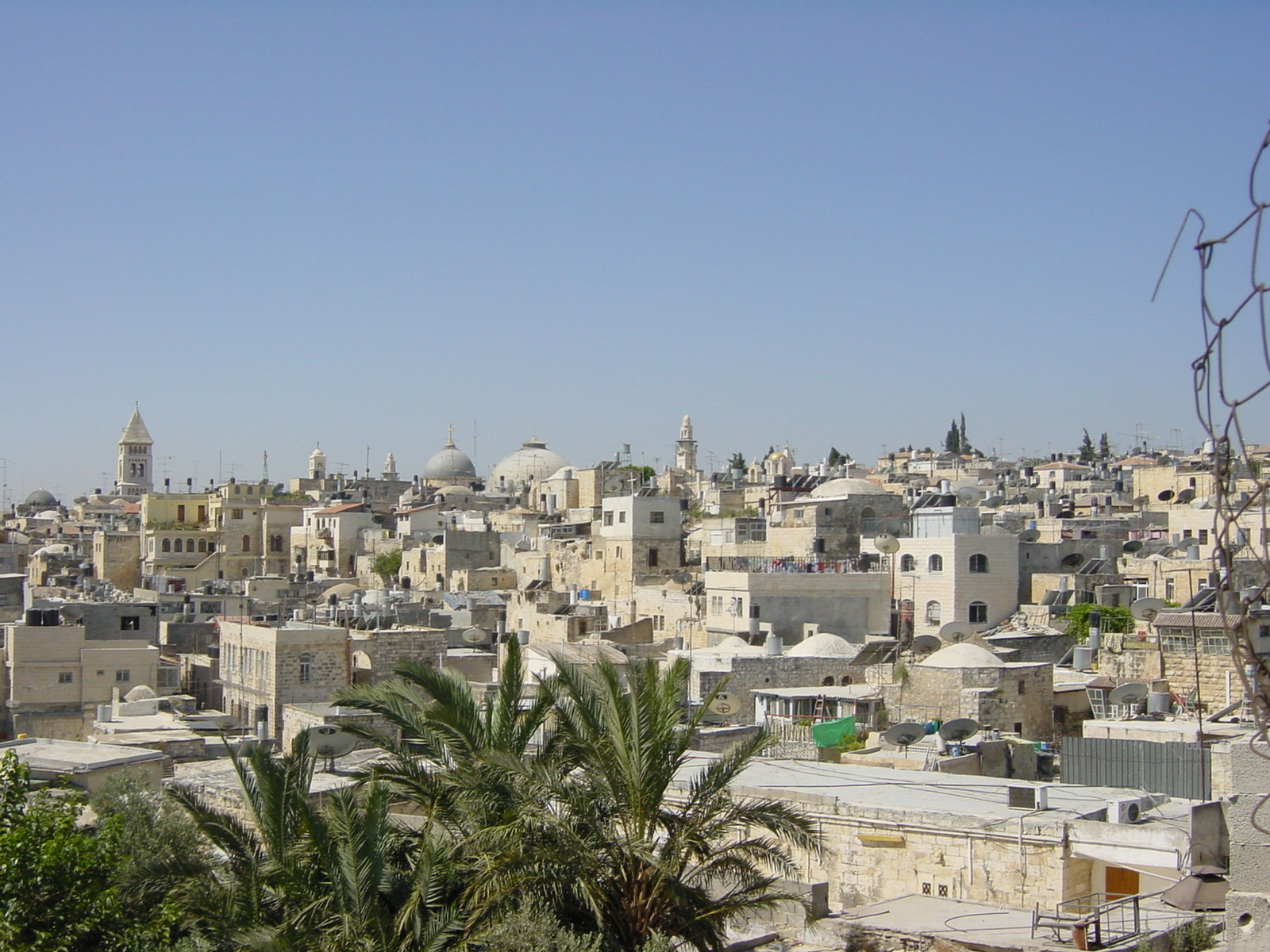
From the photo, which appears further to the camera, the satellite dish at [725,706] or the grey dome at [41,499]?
the grey dome at [41,499]

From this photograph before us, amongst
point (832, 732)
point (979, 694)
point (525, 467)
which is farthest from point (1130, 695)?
point (525, 467)

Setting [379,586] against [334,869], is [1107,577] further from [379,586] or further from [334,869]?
[379,586]

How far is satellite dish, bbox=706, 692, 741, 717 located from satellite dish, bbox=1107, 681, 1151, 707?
4796 mm

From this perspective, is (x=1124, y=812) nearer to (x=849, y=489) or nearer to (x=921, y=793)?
(x=921, y=793)

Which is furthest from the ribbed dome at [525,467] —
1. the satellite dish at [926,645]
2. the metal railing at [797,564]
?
the satellite dish at [926,645]

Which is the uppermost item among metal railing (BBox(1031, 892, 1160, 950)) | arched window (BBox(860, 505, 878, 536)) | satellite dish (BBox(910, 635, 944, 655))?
arched window (BBox(860, 505, 878, 536))

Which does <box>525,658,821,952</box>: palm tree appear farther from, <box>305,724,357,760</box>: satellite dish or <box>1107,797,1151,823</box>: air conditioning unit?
<box>305,724,357,760</box>: satellite dish

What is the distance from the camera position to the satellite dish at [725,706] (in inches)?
752

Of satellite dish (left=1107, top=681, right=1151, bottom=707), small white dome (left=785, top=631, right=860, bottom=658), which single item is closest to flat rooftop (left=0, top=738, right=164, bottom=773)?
small white dome (left=785, top=631, right=860, bottom=658)

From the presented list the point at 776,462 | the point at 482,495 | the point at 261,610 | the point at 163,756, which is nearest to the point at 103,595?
the point at 261,610

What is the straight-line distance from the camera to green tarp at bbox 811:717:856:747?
53.4 ft

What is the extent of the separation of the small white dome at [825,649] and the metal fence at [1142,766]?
8.93m

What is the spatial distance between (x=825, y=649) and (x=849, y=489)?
696 inches

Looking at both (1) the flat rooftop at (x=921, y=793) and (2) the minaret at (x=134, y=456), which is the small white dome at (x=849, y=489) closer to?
(1) the flat rooftop at (x=921, y=793)
